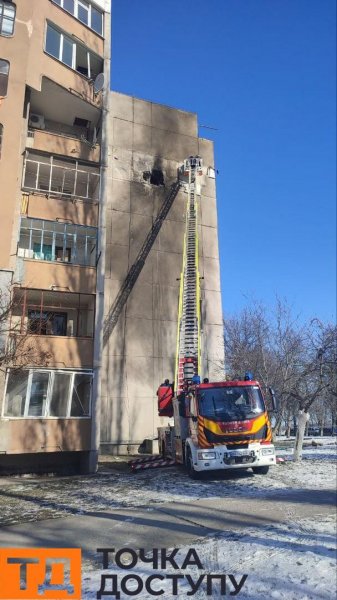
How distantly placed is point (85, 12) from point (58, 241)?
11.2 m

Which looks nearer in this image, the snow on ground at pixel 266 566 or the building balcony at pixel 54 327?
the snow on ground at pixel 266 566

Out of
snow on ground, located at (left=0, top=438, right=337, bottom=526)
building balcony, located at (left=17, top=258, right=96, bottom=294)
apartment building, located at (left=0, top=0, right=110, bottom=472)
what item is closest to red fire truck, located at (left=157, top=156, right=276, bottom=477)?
snow on ground, located at (left=0, top=438, right=337, bottom=526)

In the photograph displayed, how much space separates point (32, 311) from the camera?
18.8 meters

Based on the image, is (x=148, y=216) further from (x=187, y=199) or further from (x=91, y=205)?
(x=91, y=205)

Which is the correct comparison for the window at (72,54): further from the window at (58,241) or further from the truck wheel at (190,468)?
the truck wheel at (190,468)

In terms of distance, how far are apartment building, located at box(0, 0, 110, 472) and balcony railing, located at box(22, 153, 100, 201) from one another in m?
0.05

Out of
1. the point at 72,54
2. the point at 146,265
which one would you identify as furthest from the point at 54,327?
the point at 72,54

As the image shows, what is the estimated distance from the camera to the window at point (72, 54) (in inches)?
755

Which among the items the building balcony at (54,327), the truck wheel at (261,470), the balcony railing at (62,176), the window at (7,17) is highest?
the window at (7,17)

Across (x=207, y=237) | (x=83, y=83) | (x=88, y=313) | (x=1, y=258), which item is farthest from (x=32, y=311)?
(x=207, y=237)

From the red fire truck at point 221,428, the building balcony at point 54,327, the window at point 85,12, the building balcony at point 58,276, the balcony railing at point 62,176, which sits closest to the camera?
the red fire truck at point 221,428

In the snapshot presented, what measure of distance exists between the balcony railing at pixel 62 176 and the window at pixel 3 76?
2551mm

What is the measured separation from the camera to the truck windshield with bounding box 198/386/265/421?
1171cm

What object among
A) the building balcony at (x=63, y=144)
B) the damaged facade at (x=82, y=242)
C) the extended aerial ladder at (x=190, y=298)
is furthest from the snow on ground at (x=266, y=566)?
the building balcony at (x=63, y=144)
